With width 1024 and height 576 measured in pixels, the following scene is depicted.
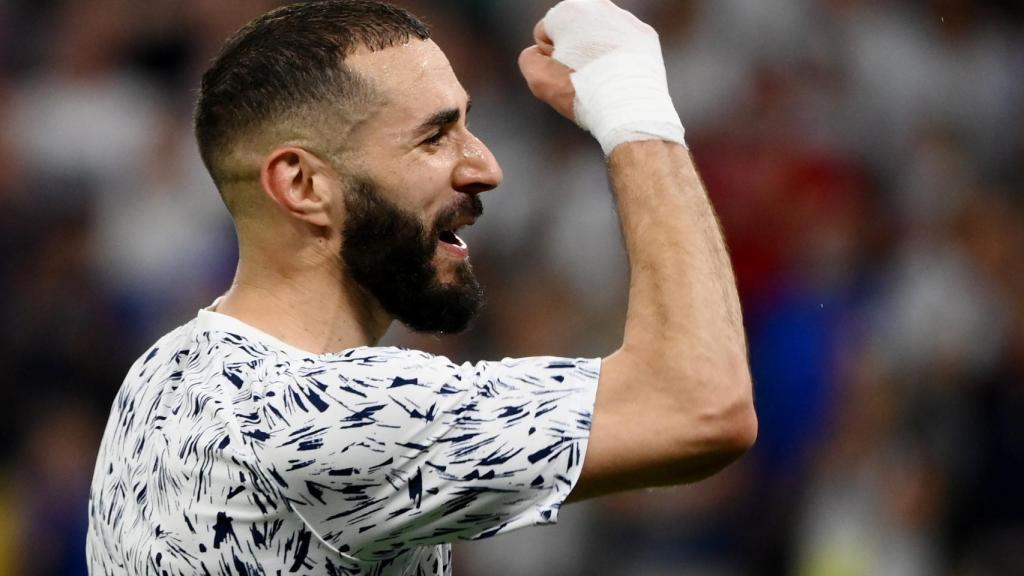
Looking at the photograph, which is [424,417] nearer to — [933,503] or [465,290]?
[465,290]

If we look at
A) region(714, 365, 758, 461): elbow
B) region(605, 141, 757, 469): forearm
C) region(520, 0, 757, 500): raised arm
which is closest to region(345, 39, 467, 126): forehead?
region(520, 0, 757, 500): raised arm

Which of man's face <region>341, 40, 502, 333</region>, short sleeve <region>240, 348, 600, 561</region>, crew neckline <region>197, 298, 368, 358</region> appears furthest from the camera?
man's face <region>341, 40, 502, 333</region>

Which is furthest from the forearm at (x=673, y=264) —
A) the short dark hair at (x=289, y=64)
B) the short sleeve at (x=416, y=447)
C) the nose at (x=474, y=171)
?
the short dark hair at (x=289, y=64)

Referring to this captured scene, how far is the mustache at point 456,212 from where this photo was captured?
281 cm

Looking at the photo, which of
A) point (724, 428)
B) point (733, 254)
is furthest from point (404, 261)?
point (733, 254)

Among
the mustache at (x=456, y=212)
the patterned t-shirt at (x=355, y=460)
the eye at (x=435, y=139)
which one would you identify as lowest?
the patterned t-shirt at (x=355, y=460)

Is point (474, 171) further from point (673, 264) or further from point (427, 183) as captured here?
point (673, 264)

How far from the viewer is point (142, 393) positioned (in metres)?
2.82

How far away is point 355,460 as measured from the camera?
7.88 feet

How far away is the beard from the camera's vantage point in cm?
Answer: 276

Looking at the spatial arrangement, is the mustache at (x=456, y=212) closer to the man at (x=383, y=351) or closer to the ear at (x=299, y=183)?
the man at (x=383, y=351)

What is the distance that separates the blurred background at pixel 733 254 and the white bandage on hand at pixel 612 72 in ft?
12.0

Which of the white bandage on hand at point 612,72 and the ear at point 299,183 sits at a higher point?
the white bandage on hand at point 612,72

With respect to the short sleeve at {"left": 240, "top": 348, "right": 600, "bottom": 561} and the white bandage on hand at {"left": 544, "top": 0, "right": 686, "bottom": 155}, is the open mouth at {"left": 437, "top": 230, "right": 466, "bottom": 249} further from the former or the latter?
the short sleeve at {"left": 240, "top": 348, "right": 600, "bottom": 561}
